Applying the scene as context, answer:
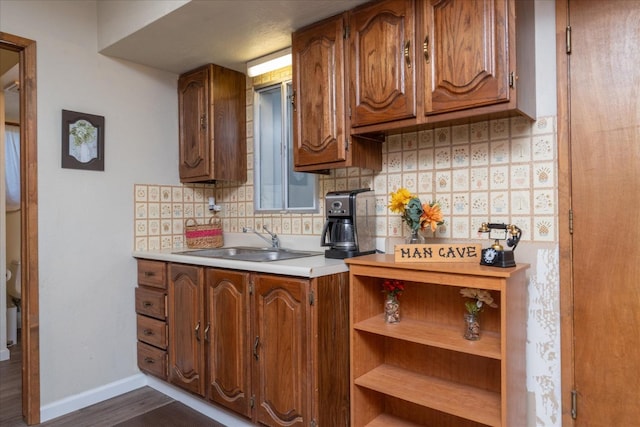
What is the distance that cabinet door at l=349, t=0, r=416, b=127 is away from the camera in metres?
1.70

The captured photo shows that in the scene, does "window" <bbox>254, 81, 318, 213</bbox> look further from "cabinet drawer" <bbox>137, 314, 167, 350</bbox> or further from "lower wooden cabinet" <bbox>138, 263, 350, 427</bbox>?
"cabinet drawer" <bbox>137, 314, 167, 350</bbox>

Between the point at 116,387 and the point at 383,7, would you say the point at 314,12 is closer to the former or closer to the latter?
the point at 383,7

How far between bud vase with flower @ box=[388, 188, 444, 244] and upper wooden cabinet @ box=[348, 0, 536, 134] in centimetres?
33

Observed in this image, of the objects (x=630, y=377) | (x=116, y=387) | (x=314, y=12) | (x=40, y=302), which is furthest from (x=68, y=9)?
(x=630, y=377)

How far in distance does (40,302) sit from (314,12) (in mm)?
2203

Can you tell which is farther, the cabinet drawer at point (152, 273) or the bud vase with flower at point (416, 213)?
the cabinet drawer at point (152, 273)

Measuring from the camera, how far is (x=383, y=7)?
5.81 feet

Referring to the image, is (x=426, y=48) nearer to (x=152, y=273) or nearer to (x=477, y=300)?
(x=477, y=300)

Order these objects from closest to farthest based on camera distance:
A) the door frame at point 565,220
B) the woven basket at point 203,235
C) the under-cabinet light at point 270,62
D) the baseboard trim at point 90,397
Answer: the door frame at point 565,220, the baseboard trim at point 90,397, the under-cabinet light at point 270,62, the woven basket at point 203,235

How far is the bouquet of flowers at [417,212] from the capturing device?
1.75m

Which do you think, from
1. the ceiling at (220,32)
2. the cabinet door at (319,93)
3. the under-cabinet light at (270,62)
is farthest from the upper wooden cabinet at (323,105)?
the under-cabinet light at (270,62)

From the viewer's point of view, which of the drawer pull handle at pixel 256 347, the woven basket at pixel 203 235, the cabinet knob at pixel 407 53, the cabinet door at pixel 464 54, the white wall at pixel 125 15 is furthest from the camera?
the woven basket at pixel 203 235

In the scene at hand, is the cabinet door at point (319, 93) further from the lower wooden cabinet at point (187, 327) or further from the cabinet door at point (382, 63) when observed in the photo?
the lower wooden cabinet at point (187, 327)

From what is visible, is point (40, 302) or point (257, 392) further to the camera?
point (40, 302)
